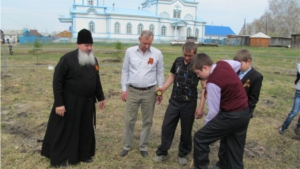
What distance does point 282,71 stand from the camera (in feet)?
44.3

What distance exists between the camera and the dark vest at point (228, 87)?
2.53 m

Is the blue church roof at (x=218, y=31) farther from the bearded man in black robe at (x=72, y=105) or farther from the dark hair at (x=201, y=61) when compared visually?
the dark hair at (x=201, y=61)

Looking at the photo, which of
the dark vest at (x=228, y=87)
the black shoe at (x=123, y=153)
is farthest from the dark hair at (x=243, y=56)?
the black shoe at (x=123, y=153)

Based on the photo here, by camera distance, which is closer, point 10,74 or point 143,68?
point 143,68

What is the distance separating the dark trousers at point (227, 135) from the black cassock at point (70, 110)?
1.53 metres

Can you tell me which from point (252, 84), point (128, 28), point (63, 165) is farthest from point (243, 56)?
point (128, 28)

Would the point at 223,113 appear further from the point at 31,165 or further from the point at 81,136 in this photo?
the point at 31,165

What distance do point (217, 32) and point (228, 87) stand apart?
7414 centimetres

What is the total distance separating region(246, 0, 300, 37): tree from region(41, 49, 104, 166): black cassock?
5860cm

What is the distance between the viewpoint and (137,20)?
47000 mm

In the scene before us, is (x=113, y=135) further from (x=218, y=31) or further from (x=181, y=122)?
(x=218, y=31)

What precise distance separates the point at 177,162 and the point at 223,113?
1.34 m

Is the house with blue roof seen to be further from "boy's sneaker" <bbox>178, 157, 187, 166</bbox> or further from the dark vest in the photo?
the dark vest

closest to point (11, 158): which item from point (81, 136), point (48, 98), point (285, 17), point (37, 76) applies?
point (81, 136)
